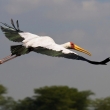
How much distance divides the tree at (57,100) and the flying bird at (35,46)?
22.5 m

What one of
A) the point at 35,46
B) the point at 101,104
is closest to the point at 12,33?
the point at 35,46

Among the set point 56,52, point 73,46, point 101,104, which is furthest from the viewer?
point 101,104

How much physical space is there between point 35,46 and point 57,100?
1141 inches

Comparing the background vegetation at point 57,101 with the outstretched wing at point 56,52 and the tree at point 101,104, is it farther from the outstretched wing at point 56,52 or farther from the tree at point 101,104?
the outstretched wing at point 56,52

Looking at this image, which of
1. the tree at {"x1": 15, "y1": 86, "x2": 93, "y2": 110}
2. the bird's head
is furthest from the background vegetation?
the bird's head

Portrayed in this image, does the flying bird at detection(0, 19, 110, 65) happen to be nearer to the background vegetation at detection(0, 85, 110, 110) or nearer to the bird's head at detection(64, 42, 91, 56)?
the bird's head at detection(64, 42, 91, 56)

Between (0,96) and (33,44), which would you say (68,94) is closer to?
(0,96)

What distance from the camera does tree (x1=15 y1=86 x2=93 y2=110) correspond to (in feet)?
→ 177

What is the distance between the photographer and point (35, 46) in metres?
27.2

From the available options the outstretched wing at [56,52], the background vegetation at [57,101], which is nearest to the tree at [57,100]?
the background vegetation at [57,101]

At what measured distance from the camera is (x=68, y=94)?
193 ft

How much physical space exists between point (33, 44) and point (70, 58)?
1945mm

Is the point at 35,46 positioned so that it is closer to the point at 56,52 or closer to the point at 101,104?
the point at 56,52

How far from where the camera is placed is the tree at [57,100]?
53812mm
